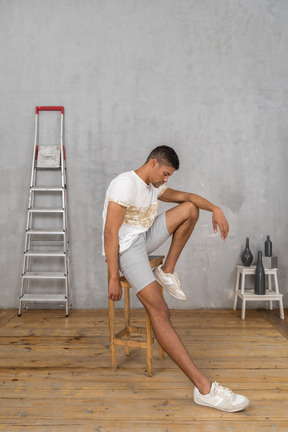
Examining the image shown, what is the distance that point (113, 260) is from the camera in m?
2.13

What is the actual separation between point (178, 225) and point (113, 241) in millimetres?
479

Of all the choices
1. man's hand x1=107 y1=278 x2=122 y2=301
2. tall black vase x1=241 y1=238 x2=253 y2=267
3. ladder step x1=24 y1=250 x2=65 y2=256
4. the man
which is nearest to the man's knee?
the man

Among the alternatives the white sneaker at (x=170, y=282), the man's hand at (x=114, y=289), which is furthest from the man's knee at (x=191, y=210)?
the man's hand at (x=114, y=289)

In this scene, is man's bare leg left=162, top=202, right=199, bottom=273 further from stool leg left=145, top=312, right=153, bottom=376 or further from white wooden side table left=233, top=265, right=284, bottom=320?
white wooden side table left=233, top=265, right=284, bottom=320

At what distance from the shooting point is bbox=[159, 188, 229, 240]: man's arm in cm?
232

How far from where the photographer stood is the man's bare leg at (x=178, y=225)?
235 centimetres

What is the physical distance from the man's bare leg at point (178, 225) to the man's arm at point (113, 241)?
0.38 meters

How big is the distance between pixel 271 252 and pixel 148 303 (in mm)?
1851

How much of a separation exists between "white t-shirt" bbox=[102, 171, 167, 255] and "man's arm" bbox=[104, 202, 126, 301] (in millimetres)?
53

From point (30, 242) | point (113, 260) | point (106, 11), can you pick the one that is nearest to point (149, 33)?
point (106, 11)

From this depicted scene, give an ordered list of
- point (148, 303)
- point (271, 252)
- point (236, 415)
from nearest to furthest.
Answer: point (236, 415) → point (148, 303) → point (271, 252)

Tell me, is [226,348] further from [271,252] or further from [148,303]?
[271,252]

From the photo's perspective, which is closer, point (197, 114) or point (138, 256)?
point (138, 256)

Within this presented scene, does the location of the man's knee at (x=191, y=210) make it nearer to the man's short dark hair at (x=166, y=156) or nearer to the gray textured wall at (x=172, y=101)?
the man's short dark hair at (x=166, y=156)
